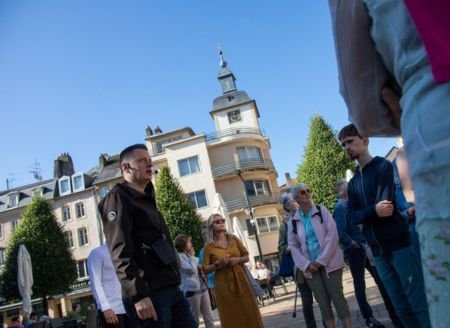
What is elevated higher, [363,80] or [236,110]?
[236,110]

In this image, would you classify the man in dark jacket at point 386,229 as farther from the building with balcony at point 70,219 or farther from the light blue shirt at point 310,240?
the building with balcony at point 70,219

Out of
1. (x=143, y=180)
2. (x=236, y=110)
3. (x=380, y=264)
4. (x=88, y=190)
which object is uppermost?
(x=236, y=110)

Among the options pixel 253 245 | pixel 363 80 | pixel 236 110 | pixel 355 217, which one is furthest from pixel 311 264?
pixel 236 110

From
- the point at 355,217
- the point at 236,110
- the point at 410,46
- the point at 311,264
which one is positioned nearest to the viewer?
the point at 410,46

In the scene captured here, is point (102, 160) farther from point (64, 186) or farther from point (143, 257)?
point (143, 257)

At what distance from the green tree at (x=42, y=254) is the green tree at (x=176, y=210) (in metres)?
11.3

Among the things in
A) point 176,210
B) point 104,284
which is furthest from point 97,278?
point 176,210

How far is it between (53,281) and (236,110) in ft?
89.8

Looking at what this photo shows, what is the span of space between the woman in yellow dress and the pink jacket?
814 millimetres

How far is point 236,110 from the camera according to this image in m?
49.8

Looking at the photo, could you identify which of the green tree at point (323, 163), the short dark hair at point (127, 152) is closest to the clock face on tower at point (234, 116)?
the green tree at point (323, 163)

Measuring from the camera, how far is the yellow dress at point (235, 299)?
17.8 ft

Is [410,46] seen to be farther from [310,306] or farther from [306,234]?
[310,306]

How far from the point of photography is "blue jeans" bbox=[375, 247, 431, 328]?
10.5ft
